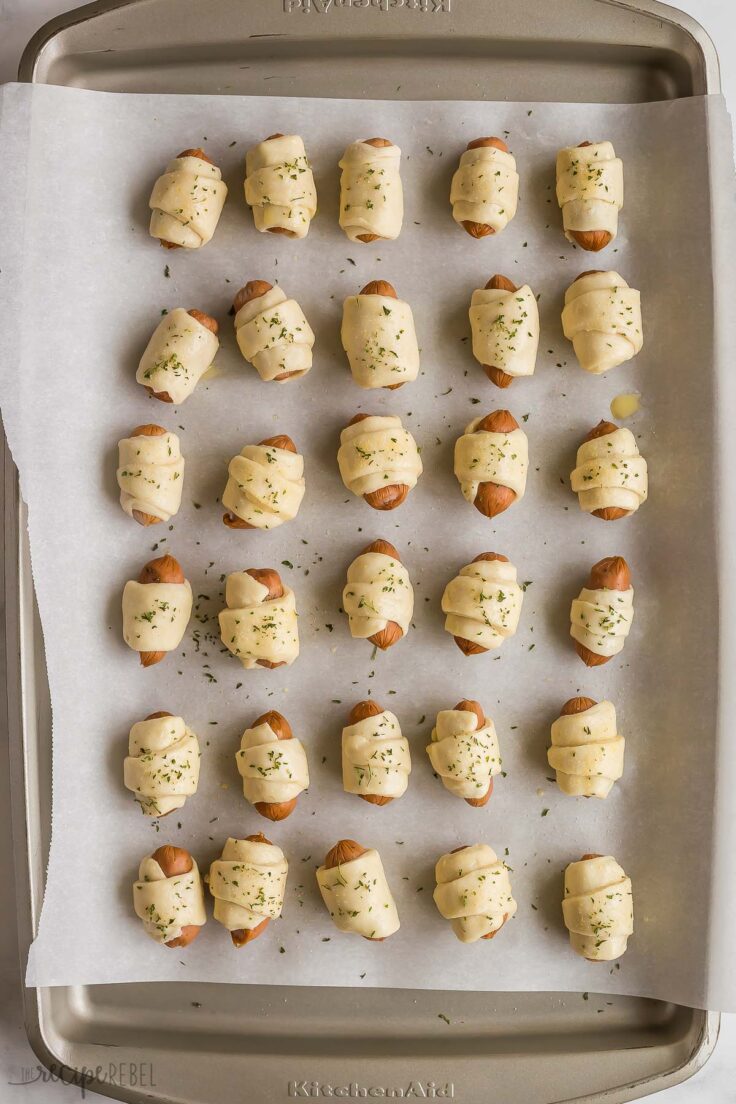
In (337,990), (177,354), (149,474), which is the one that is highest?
(177,354)

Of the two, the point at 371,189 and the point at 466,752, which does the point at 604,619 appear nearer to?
the point at 466,752

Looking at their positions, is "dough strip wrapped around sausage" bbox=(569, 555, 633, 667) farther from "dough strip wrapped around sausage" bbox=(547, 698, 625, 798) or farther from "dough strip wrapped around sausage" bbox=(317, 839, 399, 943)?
"dough strip wrapped around sausage" bbox=(317, 839, 399, 943)

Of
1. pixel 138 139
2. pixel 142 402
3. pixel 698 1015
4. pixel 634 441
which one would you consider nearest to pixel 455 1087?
pixel 698 1015

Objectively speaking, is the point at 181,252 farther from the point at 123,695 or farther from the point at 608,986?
the point at 608,986

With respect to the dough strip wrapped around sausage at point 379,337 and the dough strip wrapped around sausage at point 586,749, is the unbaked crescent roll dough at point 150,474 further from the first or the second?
the dough strip wrapped around sausage at point 586,749

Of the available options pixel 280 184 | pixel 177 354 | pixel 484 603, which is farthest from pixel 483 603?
pixel 280 184

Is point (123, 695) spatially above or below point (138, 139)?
below
